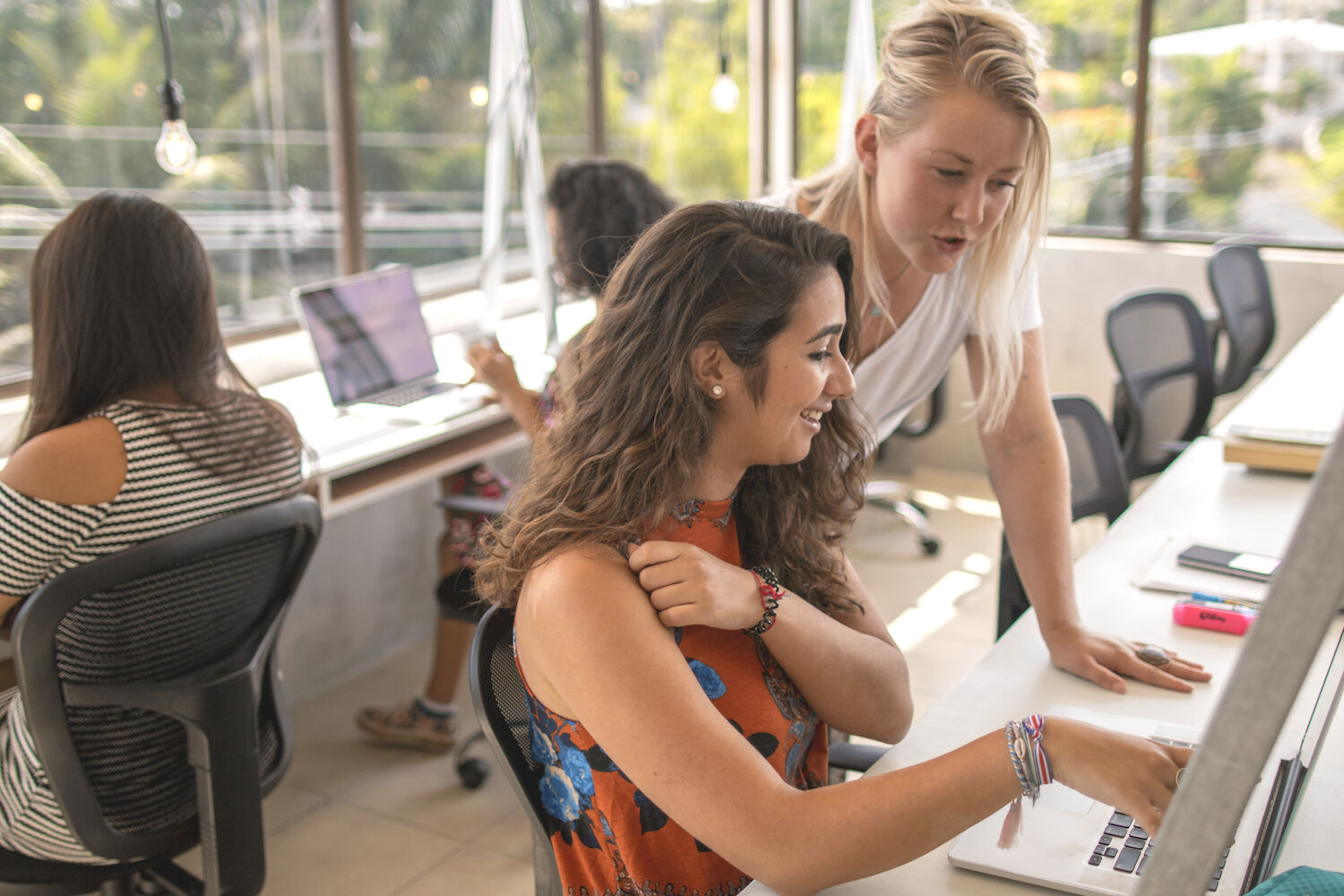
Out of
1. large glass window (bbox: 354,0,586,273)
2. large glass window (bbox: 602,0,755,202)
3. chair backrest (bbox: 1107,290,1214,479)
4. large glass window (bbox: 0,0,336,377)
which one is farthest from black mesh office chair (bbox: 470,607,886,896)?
large glass window (bbox: 602,0,755,202)

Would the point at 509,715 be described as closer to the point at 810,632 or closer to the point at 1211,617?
the point at 810,632

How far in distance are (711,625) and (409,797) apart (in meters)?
1.78

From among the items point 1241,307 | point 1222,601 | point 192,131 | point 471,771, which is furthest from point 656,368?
point 1241,307

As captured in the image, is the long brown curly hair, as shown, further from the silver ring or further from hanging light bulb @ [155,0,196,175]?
hanging light bulb @ [155,0,196,175]

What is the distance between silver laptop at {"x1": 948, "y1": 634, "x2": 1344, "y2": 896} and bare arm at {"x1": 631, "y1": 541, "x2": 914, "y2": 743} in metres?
0.19

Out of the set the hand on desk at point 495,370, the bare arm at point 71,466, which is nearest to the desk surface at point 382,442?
the hand on desk at point 495,370

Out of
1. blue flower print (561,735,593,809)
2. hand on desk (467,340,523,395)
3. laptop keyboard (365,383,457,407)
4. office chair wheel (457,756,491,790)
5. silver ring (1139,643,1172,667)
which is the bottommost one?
office chair wheel (457,756,491,790)

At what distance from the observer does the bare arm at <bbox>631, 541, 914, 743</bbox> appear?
1072mm

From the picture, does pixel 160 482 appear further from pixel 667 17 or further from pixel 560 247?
pixel 667 17

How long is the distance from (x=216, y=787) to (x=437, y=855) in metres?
0.88

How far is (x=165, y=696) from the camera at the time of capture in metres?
1.56

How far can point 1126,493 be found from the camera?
231 centimetres

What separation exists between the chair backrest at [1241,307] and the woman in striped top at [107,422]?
11.0 ft

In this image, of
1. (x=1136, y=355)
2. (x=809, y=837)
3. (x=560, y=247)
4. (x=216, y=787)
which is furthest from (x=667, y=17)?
(x=809, y=837)
